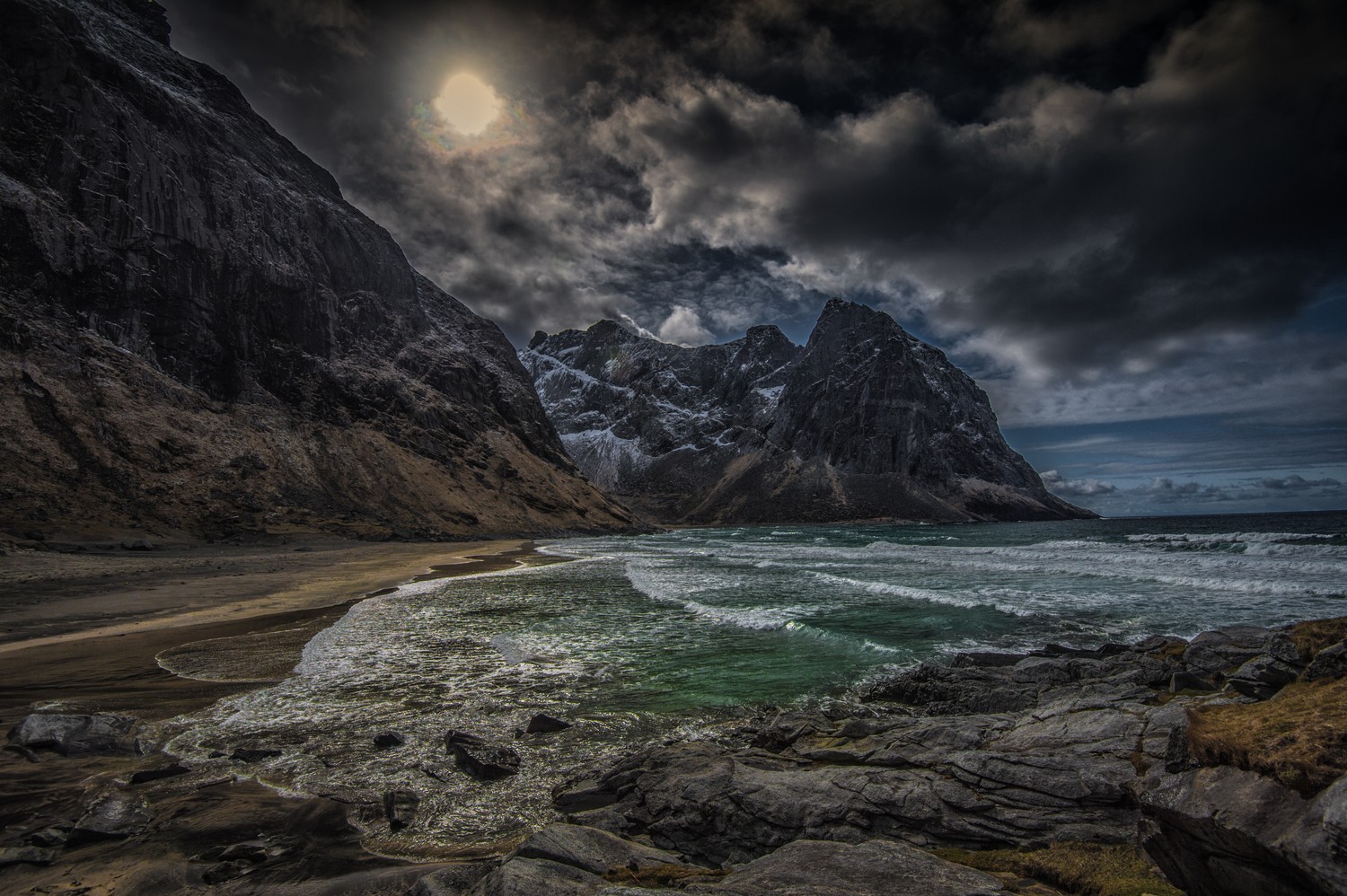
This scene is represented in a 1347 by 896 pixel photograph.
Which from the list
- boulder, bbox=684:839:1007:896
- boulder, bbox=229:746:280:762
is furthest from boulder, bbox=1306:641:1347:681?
boulder, bbox=229:746:280:762

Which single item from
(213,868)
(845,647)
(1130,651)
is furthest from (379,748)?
(1130,651)

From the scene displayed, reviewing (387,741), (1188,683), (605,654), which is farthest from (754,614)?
(387,741)

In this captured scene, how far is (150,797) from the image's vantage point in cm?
830

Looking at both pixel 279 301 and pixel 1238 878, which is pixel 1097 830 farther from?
pixel 279 301

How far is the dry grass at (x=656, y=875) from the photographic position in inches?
213

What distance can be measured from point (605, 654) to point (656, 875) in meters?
13.0

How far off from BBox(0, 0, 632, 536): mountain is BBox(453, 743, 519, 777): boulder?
7199 cm

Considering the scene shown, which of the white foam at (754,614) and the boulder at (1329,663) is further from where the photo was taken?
the white foam at (754,614)

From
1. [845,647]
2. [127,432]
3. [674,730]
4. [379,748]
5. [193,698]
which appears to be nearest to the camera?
[379,748]

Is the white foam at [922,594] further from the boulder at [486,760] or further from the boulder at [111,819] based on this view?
the boulder at [111,819]

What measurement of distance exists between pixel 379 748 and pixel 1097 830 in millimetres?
11494

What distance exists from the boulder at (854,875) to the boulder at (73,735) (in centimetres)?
1162

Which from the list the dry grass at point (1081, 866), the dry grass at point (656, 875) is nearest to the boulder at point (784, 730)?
the dry grass at point (1081, 866)

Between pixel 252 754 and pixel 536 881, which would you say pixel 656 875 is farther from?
pixel 252 754
